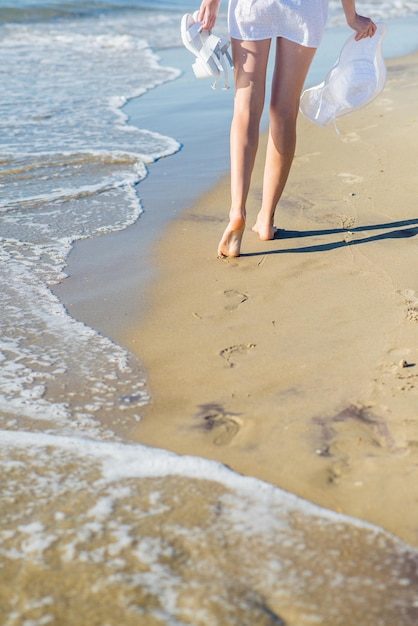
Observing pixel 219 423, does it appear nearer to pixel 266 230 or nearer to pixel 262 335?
pixel 262 335

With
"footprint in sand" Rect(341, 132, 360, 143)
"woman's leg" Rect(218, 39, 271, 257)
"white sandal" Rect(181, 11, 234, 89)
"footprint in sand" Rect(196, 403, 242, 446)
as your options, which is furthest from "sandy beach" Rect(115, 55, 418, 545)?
"footprint in sand" Rect(341, 132, 360, 143)

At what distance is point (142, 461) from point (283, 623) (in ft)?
2.21

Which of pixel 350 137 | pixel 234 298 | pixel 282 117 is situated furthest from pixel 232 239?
pixel 350 137

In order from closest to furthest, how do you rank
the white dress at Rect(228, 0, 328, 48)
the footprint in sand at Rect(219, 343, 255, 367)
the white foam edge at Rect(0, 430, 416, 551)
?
the white foam edge at Rect(0, 430, 416, 551) → the footprint in sand at Rect(219, 343, 255, 367) → the white dress at Rect(228, 0, 328, 48)

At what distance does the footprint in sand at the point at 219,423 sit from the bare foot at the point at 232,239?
1.28 m

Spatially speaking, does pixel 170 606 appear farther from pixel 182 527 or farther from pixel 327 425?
pixel 327 425

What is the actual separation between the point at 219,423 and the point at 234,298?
948mm

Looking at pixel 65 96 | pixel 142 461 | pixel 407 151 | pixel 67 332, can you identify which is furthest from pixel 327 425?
pixel 65 96

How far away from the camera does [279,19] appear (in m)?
3.24

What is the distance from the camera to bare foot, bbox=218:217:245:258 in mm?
3461

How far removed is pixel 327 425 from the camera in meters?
2.22

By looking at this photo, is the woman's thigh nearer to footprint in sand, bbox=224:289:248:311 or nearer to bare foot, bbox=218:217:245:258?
bare foot, bbox=218:217:245:258

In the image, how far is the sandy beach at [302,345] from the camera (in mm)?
2068

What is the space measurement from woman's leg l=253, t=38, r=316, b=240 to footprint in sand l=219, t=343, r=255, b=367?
1.12 metres
